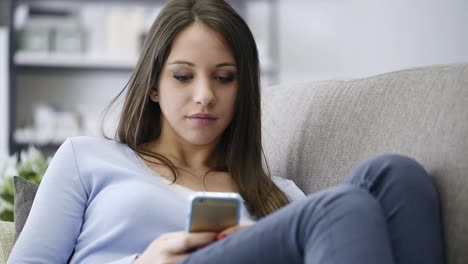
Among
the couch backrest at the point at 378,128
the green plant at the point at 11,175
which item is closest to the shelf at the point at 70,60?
the green plant at the point at 11,175

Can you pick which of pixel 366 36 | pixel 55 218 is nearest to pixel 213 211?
pixel 55 218

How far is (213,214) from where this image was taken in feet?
3.29

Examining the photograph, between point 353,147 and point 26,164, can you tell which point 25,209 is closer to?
point 26,164

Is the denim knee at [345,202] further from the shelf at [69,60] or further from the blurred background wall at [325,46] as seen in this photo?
the shelf at [69,60]

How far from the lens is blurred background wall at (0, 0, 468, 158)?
2.88m

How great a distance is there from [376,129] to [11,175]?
3.20 feet

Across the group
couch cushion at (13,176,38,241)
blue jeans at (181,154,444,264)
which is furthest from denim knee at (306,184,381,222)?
couch cushion at (13,176,38,241)

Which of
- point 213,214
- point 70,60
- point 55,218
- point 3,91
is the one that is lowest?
point 3,91

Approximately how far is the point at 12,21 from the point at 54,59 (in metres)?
0.29

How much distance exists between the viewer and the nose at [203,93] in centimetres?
137

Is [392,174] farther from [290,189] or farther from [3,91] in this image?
[3,91]

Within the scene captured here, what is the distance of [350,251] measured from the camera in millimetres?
896

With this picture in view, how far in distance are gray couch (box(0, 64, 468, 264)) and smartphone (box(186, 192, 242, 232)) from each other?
1.06 ft

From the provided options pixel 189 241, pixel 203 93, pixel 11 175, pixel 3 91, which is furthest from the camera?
pixel 3 91
